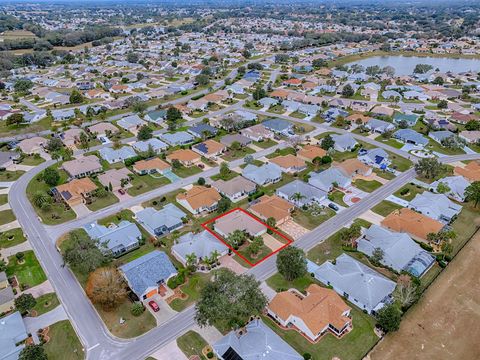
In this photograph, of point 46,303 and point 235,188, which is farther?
point 235,188

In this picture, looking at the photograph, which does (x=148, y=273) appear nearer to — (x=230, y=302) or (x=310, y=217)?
(x=230, y=302)

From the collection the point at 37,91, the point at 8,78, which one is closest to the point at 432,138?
the point at 37,91

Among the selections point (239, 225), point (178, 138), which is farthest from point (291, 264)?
point (178, 138)

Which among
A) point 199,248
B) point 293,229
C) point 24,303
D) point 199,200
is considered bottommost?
point 293,229

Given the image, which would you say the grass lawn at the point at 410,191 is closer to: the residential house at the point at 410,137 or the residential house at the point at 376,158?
the residential house at the point at 376,158

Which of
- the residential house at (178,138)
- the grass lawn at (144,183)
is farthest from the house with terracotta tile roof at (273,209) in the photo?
the residential house at (178,138)

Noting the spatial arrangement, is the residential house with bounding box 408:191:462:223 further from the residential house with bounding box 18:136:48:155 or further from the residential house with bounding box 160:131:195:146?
the residential house with bounding box 18:136:48:155

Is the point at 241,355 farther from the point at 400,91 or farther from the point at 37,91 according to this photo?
the point at 37,91
